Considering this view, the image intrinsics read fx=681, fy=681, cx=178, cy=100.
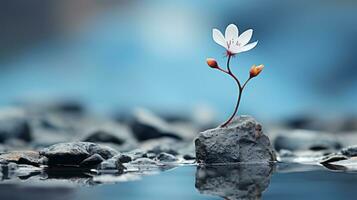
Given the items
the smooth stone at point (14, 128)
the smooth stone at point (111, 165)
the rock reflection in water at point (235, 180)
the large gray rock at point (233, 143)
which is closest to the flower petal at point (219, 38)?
the large gray rock at point (233, 143)

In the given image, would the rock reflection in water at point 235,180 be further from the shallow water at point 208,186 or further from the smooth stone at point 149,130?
the smooth stone at point 149,130

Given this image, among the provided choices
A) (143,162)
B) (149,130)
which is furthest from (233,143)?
(149,130)

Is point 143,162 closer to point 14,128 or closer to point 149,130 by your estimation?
point 149,130

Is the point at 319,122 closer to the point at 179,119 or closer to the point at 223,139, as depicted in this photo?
the point at 179,119

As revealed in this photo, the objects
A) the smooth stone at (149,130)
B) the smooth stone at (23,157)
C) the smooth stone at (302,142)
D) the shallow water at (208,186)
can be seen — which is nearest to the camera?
the shallow water at (208,186)

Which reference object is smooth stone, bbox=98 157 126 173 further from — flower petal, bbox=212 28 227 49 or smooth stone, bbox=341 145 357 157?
smooth stone, bbox=341 145 357 157

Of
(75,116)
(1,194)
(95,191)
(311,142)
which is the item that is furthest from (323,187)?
(75,116)

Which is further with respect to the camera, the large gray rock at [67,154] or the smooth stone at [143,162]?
the smooth stone at [143,162]
